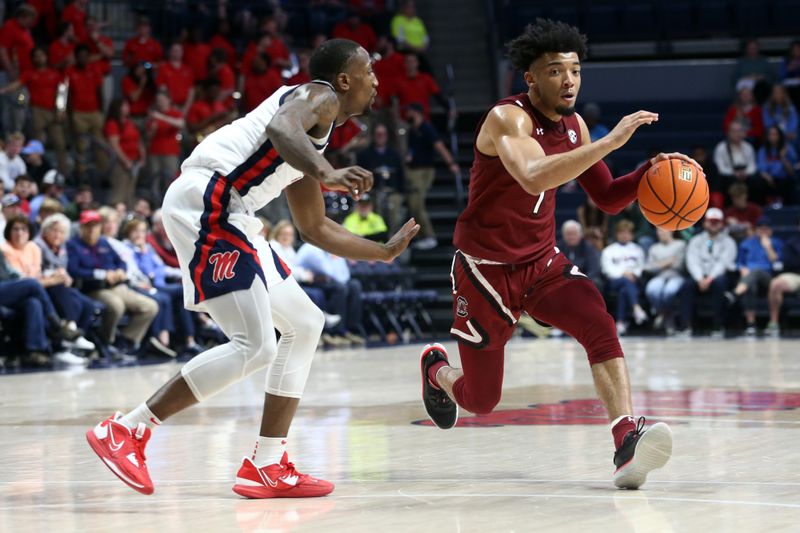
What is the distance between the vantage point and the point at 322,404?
30.1 feet

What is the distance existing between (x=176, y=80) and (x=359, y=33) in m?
4.15

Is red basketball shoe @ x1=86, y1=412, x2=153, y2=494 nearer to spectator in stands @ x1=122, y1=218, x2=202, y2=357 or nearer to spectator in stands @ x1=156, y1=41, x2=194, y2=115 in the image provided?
spectator in stands @ x1=122, y1=218, x2=202, y2=357

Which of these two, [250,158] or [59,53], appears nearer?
[250,158]

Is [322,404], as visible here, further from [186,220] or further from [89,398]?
[186,220]

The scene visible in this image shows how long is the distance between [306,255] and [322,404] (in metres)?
6.92

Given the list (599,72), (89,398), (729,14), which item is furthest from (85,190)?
(729,14)

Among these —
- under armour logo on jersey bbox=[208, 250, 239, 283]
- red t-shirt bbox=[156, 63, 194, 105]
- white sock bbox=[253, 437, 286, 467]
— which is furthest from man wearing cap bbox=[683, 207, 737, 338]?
under armour logo on jersey bbox=[208, 250, 239, 283]

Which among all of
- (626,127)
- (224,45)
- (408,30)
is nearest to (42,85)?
(224,45)

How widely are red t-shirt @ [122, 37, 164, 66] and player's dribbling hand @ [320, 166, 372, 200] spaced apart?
13670 millimetres

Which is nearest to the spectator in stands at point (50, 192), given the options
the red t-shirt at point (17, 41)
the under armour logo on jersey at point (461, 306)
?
the red t-shirt at point (17, 41)

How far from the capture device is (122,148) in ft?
55.4

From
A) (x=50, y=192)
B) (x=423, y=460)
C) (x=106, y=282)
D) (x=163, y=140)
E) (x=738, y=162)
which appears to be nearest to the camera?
(x=423, y=460)

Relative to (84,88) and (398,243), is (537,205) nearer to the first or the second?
(398,243)

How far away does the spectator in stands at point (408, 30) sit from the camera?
2122 centimetres
